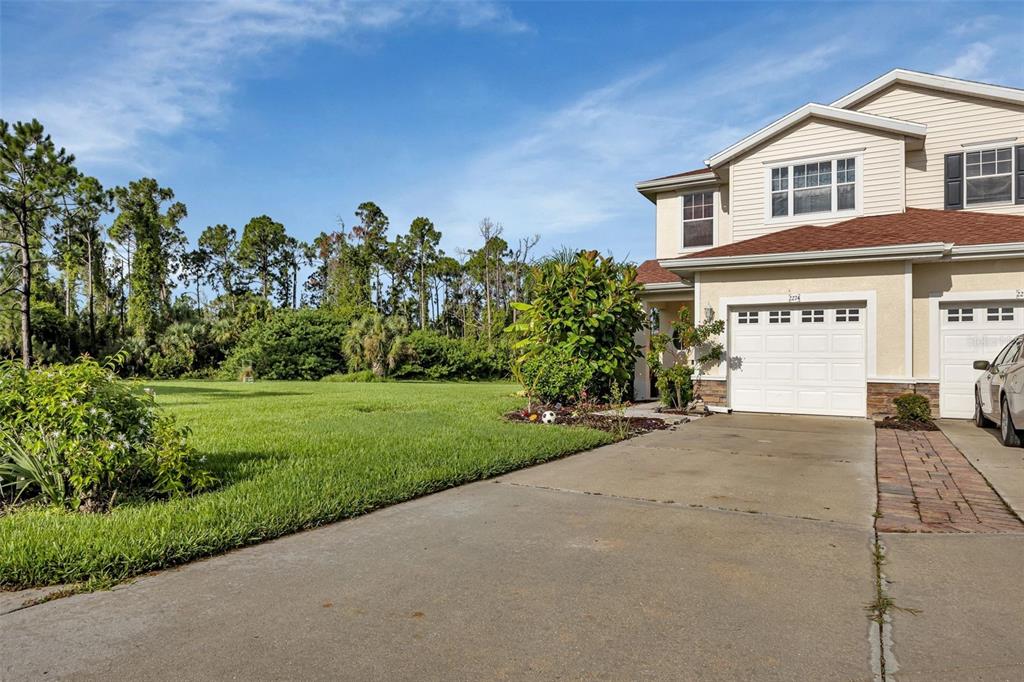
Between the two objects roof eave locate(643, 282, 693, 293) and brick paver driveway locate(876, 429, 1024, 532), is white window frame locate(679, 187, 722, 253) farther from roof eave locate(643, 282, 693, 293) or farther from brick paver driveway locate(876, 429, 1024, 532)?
brick paver driveway locate(876, 429, 1024, 532)

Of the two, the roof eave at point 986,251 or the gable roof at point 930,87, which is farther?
the gable roof at point 930,87

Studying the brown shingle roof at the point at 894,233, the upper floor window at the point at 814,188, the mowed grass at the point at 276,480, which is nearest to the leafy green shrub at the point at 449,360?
the upper floor window at the point at 814,188

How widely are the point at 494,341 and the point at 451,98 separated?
1673cm

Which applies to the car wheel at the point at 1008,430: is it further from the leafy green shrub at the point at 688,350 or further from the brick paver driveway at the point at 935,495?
the leafy green shrub at the point at 688,350

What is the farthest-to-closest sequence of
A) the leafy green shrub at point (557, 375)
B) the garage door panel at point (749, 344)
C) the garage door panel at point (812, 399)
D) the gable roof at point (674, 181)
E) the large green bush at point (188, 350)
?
the large green bush at point (188, 350) < the gable roof at point (674, 181) < the garage door panel at point (749, 344) < the leafy green shrub at point (557, 375) < the garage door panel at point (812, 399)

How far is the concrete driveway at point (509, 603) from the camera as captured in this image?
261 cm

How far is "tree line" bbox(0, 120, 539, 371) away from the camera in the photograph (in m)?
21.3

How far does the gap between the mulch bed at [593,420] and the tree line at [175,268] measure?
8646mm

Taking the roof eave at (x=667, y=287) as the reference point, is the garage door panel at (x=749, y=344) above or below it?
below

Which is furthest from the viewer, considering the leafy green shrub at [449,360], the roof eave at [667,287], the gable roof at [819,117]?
the leafy green shrub at [449,360]

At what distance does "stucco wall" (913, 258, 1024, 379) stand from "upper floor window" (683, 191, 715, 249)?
209 inches

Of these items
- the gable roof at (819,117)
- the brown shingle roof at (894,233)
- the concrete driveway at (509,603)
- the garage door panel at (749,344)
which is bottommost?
the concrete driveway at (509,603)

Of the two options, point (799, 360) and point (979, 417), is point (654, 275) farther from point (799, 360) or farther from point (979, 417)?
point (979, 417)

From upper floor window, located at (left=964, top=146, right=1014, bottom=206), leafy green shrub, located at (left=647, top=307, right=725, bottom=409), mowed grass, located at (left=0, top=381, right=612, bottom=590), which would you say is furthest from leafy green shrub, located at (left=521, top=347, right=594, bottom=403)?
upper floor window, located at (left=964, top=146, right=1014, bottom=206)
